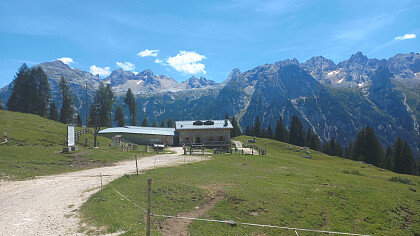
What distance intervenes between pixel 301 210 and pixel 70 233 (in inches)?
588

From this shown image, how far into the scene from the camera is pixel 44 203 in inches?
562

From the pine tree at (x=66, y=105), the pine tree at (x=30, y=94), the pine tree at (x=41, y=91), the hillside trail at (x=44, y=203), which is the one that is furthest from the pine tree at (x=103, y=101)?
the hillside trail at (x=44, y=203)

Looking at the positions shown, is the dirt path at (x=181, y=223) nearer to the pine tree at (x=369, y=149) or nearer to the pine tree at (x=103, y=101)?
the pine tree at (x=103, y=101)

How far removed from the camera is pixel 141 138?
69.3 meters

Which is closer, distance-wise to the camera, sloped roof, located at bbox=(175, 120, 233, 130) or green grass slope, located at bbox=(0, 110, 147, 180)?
green grass slope, located at bbox=(0, 110, 147, 180)

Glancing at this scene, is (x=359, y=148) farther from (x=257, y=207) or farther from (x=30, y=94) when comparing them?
(x=30, y=94)

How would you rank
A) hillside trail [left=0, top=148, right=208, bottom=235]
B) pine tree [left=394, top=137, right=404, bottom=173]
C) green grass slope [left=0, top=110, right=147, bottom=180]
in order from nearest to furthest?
hillside trail [left=0, top=148, right=208, bottom=235], green grass slope [left=0, top=110, right=147, bottom=180], pine tree [left=394, top=137, right=404, bottom=173]

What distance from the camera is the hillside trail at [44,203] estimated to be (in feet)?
35.7

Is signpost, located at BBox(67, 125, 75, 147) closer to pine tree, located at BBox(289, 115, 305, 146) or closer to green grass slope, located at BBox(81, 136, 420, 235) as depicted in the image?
green grass slope, located at BBox(81, 136, 420, 235)

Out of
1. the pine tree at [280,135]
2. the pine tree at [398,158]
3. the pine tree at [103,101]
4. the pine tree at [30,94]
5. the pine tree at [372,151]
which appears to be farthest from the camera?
Answer: the pine tree at [280,135]

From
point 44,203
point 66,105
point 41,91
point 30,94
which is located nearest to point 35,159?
point 44,203

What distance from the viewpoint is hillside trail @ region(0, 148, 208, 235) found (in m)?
10.9

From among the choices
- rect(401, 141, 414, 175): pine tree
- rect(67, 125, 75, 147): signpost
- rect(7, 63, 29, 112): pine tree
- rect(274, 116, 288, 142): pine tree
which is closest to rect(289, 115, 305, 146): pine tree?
rect(274, 116, 288, 142): pine tree

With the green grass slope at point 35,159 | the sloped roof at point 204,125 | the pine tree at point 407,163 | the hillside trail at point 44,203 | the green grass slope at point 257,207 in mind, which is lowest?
the pine tree at point 407,163
